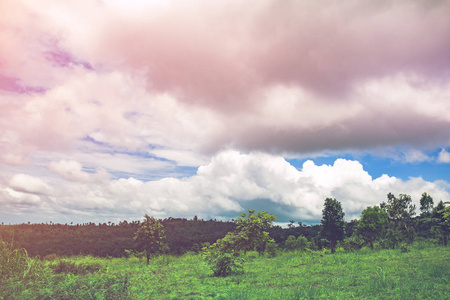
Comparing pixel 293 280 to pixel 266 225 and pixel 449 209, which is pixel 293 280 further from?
pixel 266 225

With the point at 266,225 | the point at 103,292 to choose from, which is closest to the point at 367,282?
the point at 103,292

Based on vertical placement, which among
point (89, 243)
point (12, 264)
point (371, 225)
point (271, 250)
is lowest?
point (89, 243)

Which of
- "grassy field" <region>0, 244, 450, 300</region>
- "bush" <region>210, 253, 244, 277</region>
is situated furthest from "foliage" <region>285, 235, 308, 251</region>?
"bush" <region>210, 253, 244, 277</region>

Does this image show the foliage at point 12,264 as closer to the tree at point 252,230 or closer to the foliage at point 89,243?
the tree at point 252,230

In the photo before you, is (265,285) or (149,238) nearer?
(265,285)

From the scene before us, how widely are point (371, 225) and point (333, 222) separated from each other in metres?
6.52

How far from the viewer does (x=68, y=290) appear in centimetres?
1127

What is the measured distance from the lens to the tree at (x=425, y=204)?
59.1 m

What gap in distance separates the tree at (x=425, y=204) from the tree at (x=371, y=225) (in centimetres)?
3196

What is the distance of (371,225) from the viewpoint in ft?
112

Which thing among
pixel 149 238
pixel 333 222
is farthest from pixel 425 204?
pixel 149 238

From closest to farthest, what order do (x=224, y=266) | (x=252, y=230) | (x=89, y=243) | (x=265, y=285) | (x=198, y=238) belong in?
(x=265, y=285)
(x=224, y=266)
(x=252, y=230)
(x=89, y=243)
(x=198, y=238)

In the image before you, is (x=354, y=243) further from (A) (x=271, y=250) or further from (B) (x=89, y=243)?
(B) (x=89, y=243)

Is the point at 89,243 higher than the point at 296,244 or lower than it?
lower
